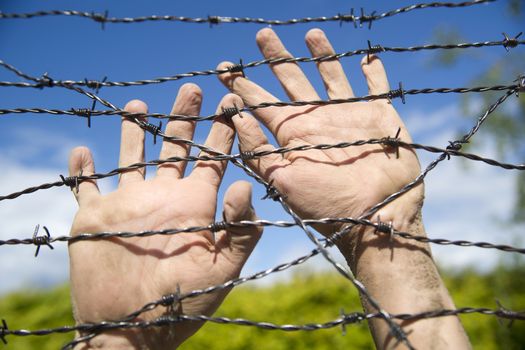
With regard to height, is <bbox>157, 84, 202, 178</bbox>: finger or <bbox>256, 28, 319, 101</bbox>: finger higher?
<bbox>256, 28, 319, 101</bbox>: finger

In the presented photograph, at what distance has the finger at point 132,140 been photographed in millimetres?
2201

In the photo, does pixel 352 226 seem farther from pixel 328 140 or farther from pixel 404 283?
pixel 328 140

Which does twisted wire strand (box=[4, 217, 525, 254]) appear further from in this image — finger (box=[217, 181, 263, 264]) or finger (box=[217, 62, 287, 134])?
finger (box=[217, 62, 287, 134])

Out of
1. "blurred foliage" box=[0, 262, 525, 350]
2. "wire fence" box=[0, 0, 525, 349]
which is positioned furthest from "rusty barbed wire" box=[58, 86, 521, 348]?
"blurred foliage" box=[0, 262, 525, 350]

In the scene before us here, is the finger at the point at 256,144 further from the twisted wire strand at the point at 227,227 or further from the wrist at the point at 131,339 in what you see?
the wrist at the point at 131,339

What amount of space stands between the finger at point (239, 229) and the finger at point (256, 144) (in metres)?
0.28

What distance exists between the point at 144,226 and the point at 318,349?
9.75 feet

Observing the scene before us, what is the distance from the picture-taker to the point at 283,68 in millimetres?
2400

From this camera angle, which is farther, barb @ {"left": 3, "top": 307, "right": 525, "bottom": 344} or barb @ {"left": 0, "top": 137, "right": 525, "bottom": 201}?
barb @ {"left": 0, "top": 137, "right": 525, "bottom": 201}

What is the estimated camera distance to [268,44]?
239cm

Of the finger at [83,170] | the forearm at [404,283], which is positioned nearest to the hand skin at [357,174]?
the forearm at [404,283]

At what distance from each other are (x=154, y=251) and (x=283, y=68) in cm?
104

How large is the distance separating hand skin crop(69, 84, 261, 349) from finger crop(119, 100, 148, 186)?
0.12 m

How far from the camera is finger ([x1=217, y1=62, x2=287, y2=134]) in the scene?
2311 mm
